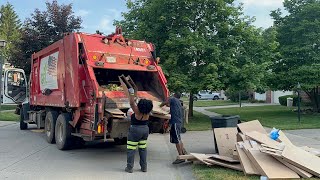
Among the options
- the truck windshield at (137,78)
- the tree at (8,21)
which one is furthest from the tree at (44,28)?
the tree at (8,21)

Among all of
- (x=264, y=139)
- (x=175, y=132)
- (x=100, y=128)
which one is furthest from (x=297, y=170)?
(x=100, y=128)

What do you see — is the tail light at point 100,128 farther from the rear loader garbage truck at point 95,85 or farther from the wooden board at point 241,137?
the wooden board at point 241,137

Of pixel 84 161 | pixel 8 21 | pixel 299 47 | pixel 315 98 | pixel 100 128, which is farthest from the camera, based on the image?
pixel 8 21

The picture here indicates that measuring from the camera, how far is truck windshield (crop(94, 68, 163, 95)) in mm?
10117

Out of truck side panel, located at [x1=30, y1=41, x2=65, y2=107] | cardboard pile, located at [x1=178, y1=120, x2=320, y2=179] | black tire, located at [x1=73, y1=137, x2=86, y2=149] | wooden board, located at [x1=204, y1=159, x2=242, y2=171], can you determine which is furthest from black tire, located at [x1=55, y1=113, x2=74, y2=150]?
wooden board, located at [x1=204, y1=159, x2=242, y2=171]

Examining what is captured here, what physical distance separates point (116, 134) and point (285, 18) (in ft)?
54.4

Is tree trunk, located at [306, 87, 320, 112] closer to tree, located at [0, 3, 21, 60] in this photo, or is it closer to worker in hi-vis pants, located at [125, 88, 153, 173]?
worker in hi-vis pants, located at [125, 88, 153, 173]

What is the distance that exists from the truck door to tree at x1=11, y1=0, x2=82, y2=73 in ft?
21.7

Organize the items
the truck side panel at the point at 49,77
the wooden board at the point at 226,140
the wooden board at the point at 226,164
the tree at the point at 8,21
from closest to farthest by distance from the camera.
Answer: the wooden board at the point at 226,164
the wooden board at the point at 226,140
the truck side panel at the point at 49,77
the tree at the point at 8,21

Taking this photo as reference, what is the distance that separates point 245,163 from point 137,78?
4.31m

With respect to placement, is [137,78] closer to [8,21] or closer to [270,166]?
[270,166]

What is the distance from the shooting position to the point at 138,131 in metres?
7.56

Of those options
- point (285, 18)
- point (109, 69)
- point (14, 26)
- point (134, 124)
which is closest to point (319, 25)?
point (285, 18)

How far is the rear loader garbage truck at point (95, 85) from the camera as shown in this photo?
27.7ft
